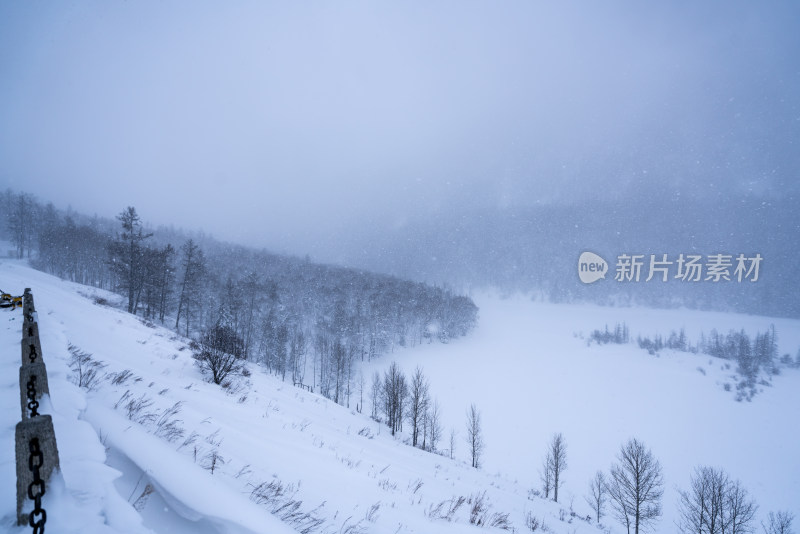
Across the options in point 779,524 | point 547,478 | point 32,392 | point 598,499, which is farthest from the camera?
point 547,478

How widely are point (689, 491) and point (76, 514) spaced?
5420 cm

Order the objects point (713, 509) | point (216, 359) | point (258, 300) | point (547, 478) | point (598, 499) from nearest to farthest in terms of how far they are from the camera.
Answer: point (216, 359), point (713, 509), point (598, 499), point (547, 478), point (258, 300)

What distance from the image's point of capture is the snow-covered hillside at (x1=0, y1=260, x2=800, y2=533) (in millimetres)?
2773

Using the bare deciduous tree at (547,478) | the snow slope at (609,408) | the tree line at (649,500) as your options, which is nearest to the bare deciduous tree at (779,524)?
the tree line at (649,500)

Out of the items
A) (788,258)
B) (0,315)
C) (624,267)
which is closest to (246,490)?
(0,315)

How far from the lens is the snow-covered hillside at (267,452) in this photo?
9.10ft

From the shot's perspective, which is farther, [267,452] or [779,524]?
[779,524]

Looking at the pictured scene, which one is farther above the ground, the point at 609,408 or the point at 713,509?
the point at 713,509

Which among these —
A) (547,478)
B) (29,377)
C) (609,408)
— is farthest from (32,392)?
(609,408)

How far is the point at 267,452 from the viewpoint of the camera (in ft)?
19.3

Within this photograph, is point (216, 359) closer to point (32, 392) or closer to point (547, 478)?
point (32, 392)

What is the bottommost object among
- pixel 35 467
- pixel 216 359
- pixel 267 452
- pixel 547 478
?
pixel 547 478

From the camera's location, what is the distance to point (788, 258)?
18138 centimetres

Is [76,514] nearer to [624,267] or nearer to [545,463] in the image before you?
[545,463]
